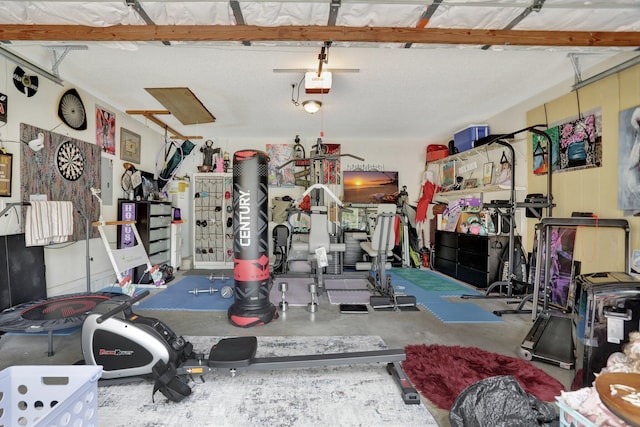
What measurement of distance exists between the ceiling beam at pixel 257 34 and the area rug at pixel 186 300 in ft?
9.07

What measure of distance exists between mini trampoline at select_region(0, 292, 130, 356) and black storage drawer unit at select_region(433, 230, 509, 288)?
472cm

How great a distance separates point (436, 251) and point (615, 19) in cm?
429

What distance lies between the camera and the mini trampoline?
243cm

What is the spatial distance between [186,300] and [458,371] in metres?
3.21

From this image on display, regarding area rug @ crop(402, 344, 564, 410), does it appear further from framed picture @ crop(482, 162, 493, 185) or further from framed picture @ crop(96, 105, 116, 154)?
framed picture @ crop(96, 105, 116, 154)

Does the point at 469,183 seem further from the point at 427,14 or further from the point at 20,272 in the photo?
the point at 20,272

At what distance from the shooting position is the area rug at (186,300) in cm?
360

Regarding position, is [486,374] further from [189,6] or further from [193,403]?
[189,6]

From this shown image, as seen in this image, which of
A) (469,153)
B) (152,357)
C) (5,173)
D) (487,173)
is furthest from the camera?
(469,153)

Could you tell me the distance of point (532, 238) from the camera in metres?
4.21

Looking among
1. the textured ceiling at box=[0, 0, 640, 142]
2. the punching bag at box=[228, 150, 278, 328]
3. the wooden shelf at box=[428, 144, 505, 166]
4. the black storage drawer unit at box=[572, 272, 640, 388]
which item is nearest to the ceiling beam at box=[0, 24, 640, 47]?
the textured ceiling at box=[0, 0, 640, 142]

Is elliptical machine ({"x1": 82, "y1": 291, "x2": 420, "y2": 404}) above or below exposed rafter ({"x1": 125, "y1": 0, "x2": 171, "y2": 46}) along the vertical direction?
below

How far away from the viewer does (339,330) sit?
293 centimetres

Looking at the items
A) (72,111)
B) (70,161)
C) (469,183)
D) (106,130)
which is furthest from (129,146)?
(469,183)
